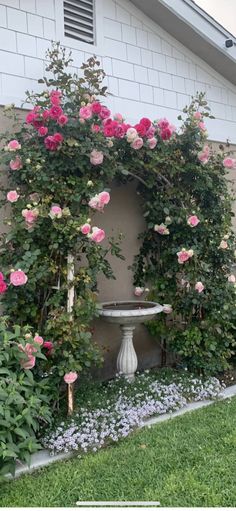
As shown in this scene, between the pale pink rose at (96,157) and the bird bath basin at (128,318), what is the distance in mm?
1193

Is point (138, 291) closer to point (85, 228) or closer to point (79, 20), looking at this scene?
point (85, 228)

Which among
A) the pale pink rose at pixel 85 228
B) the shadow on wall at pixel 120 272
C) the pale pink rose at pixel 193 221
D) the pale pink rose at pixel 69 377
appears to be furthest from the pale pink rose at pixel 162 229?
the pale pink rose at pixel 69 377

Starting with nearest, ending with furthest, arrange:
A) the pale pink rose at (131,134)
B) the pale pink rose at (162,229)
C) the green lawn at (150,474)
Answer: the green lawn at (150,474) < the pale pink rose at (131,134) < the pale pink rose at (162,229)

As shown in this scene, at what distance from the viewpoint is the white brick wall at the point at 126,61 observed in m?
3.52

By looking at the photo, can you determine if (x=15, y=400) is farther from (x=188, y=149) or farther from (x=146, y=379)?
(x=188, y=149)

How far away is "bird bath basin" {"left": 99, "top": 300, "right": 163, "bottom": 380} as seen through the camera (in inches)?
138

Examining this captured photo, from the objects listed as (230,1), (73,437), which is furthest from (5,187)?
(230,1)

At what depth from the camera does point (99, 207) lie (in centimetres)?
319

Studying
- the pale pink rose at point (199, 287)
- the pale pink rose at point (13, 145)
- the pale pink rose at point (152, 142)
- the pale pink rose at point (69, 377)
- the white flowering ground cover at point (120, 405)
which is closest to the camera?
the white flowering ground cover at point (120, 405)

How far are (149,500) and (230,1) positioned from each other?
236 inches

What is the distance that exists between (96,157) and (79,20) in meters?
1.69

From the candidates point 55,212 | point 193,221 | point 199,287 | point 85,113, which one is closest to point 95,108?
point 85,113

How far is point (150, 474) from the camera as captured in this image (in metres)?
2.45

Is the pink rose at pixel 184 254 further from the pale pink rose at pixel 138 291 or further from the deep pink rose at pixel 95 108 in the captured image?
the deep pink rose at pixel 95 108
